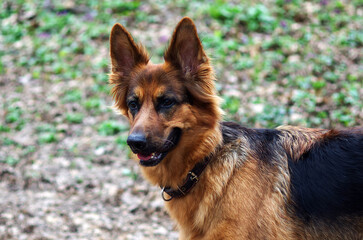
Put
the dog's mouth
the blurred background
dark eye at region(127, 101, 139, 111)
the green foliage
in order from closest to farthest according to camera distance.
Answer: the dog's mouth → dark eye at region(127, 101, 139, 111) → the blurred background → the green foliage

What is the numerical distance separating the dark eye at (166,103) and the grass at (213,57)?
3.46 metres

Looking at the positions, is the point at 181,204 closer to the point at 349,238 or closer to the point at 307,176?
the point at 307,176

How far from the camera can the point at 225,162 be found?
3.63 meters

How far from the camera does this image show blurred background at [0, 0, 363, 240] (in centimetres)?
544

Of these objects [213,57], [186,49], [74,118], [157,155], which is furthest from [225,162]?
[74,118]

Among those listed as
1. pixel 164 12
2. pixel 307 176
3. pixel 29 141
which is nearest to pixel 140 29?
pixel 164 12

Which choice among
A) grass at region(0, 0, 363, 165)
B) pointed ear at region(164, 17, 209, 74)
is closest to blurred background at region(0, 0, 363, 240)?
grass at region(0, 0, 363, 165)

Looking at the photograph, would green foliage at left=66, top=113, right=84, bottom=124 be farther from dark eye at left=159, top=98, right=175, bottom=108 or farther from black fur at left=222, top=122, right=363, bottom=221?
black fur at left=222, top=122, right=363, bottom=221

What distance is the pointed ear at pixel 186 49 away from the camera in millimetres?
3507

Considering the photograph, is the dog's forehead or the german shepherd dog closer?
the german shepherd dog

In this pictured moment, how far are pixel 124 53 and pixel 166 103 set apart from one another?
860 mm

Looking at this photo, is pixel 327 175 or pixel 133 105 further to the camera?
pixel 133 105

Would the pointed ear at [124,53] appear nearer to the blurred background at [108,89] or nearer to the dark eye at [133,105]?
the dark eye at [133,105]

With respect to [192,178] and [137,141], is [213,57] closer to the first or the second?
[192,178]
